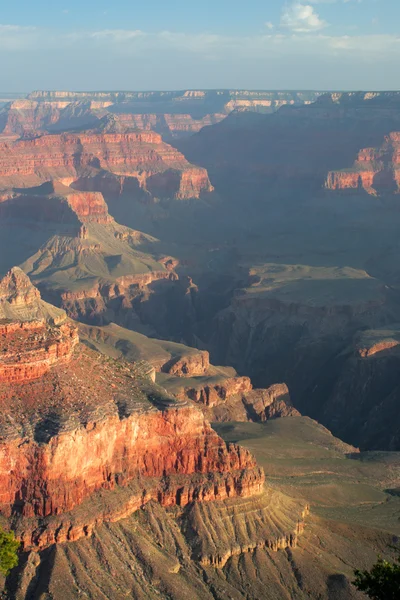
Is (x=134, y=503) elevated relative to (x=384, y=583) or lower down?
lower down

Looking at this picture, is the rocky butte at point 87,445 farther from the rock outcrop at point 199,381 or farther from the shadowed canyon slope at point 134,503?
the rock outcrop at point 199,381

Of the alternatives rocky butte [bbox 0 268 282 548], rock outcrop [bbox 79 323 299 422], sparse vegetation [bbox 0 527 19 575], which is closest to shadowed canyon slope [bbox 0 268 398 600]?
rocky butte [bbox 0 268 282 548]

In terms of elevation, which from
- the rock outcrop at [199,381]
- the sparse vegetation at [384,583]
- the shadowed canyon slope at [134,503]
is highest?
the sparse vegetation at [384,583]

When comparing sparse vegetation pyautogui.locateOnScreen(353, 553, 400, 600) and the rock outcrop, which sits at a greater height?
sparse vegetation pyautogui.locateOnScreen(353, 553, 400, 600)

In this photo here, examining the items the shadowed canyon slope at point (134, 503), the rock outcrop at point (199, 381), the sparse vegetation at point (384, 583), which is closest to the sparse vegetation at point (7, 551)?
the shadowed canyon slope at point (134, 503)

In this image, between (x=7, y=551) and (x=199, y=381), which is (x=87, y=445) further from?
(x=199, y=381)

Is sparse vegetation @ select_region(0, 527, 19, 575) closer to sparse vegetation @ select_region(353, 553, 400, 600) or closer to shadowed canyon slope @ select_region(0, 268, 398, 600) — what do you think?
shadowed canyon slope @ select_region(0, 268, 398, 600)

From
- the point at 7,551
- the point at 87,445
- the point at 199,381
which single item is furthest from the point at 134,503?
the point at 199,381

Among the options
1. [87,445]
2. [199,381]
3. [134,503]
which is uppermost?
[87,445]
